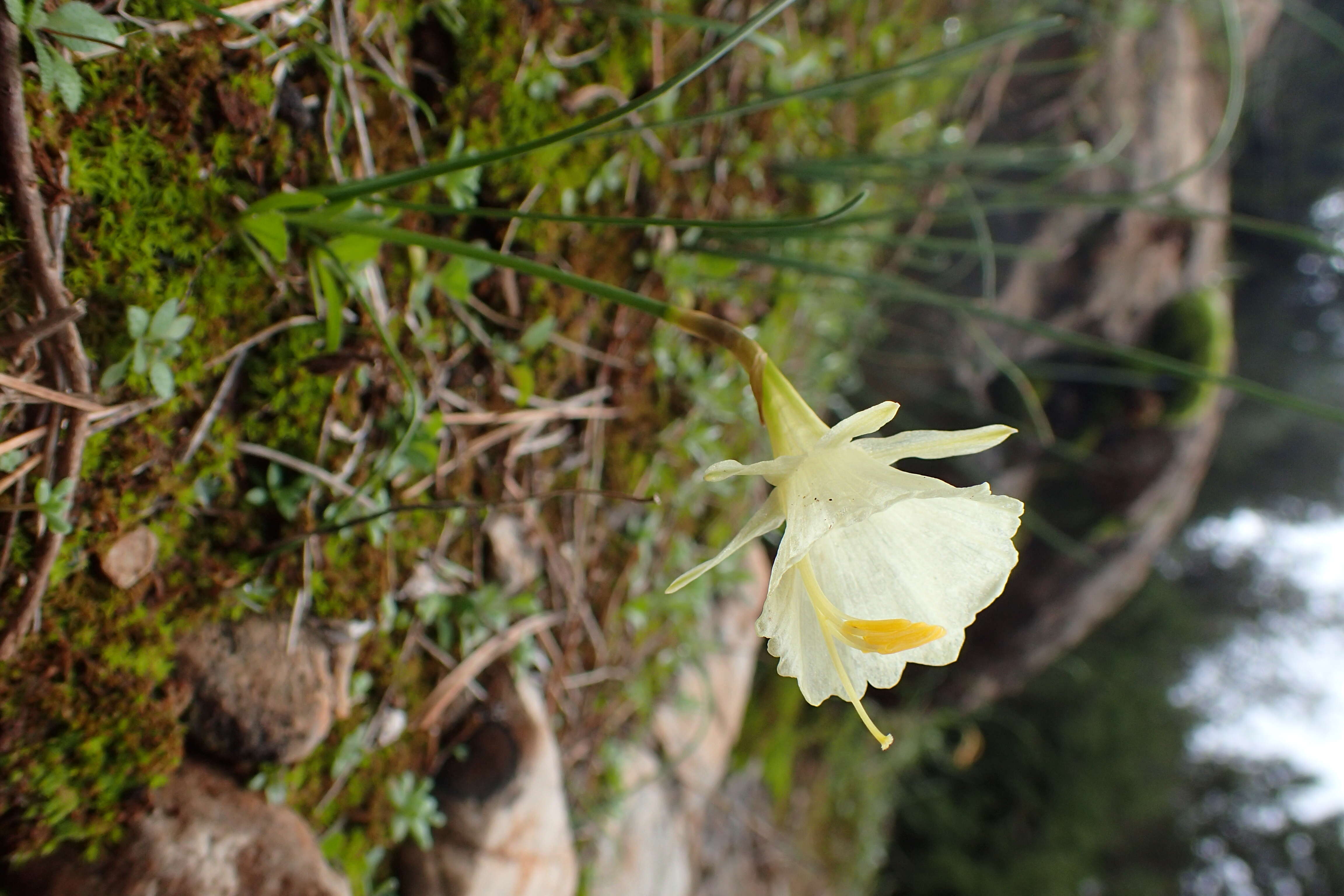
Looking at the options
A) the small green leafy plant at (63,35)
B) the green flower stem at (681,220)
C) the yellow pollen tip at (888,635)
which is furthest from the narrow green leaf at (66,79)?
the yellow pollen tip at (888,635)

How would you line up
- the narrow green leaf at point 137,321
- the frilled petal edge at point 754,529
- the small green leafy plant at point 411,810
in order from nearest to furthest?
the frilled petal edge at point 754,529 < the narrow green leaf at point 137,321 < the small green leafy plant at point 411,810

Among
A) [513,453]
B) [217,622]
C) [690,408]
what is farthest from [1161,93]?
[217,622]

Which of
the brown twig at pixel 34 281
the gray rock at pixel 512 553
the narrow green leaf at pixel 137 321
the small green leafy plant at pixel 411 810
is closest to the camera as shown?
the brown twig at pixel 34 281

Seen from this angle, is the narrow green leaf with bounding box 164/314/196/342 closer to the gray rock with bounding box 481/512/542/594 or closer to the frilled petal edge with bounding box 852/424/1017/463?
the gray rock with bounding box 481/512/542/594

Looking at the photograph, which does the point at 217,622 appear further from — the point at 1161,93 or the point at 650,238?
the point at 1161,93

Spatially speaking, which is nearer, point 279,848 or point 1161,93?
point 279,848

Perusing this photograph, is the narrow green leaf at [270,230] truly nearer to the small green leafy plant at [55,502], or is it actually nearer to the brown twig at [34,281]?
the brown twig at [34,281]
